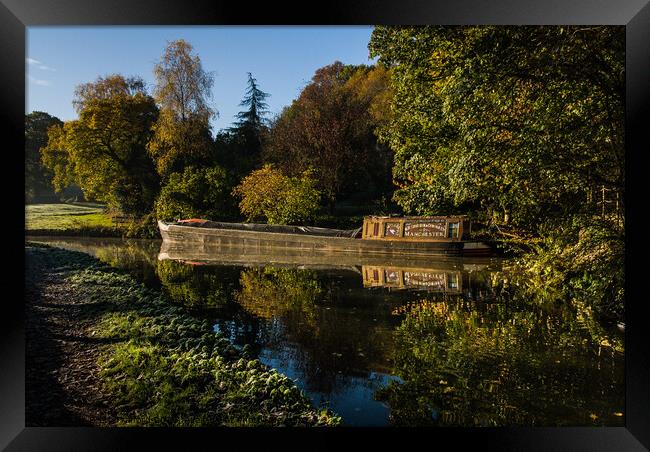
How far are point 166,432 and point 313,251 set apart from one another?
406 inches

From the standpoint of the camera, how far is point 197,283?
A: 8.70 m

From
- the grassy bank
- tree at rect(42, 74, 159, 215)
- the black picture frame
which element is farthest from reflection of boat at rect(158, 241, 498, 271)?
the black picture frame

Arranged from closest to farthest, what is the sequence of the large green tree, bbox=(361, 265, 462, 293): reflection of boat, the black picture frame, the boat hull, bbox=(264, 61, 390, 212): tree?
the black picture frame → the large green tree → bbox=(361, 265, 462, 293): reflection of boat → the boat hull → bbox=(264, 61, 390, 212): tree

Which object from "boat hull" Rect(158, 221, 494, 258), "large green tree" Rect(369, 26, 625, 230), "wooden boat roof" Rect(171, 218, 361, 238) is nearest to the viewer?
"large green tree" Rect(369, 26, 625, 230)

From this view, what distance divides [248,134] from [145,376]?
1047 cm

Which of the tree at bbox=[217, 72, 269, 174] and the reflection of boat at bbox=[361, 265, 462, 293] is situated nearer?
the reflection of boat at bbox=[361, 265, 462, 293]

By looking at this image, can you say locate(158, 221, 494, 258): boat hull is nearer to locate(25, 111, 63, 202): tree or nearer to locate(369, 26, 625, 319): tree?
locate(25, 111, 63, 202): tree

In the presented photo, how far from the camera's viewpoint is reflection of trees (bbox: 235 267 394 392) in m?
4.14

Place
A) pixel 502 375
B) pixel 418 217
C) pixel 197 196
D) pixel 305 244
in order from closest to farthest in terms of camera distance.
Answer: pixel 502 375 → pixel 418 217 → pixel 197 196 → pixel 305 244

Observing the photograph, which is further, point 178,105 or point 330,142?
point 330,142

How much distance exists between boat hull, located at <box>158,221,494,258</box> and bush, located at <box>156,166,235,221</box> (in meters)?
0.71

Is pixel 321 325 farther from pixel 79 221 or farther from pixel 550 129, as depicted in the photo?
pixel 79 221
